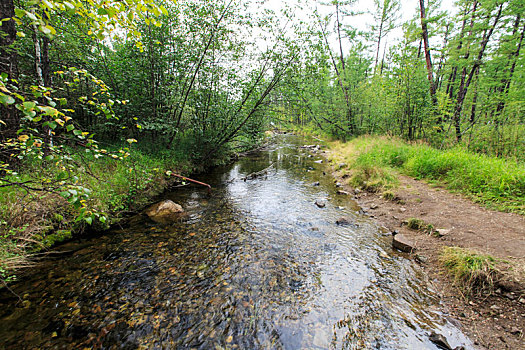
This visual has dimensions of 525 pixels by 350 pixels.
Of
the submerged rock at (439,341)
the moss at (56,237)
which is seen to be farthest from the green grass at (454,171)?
the moss at (56,237)

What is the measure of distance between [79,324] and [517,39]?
1985cm

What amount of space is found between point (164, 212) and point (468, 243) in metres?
7.93

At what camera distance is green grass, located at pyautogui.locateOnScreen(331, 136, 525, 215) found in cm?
557

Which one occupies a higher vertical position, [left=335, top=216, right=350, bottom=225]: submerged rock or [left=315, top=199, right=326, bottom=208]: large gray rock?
[left=315, top=199, right=326, bottom=208]: large gray rock

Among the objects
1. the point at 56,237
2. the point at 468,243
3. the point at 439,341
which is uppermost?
the point at 56,237

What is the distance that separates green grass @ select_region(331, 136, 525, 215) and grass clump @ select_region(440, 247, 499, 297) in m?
2.70

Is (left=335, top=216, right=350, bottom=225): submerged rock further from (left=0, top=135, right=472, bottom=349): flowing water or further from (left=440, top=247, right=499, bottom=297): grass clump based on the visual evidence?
(left=440, top=247, right=499, bottom=297): grass clump

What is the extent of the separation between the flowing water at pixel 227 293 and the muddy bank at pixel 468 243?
334 mm

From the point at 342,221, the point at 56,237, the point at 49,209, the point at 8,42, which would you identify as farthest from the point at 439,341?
the point at 8,42

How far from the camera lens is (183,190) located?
29.2 ft

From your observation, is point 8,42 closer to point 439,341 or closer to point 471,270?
point 439,341

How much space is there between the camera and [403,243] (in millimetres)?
4867

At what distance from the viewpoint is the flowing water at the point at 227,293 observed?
2941 millimetres

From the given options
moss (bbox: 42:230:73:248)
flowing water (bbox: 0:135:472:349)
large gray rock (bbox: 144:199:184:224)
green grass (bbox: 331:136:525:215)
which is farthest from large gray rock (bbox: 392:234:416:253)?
moss (bbox: 42:230:73:248)
